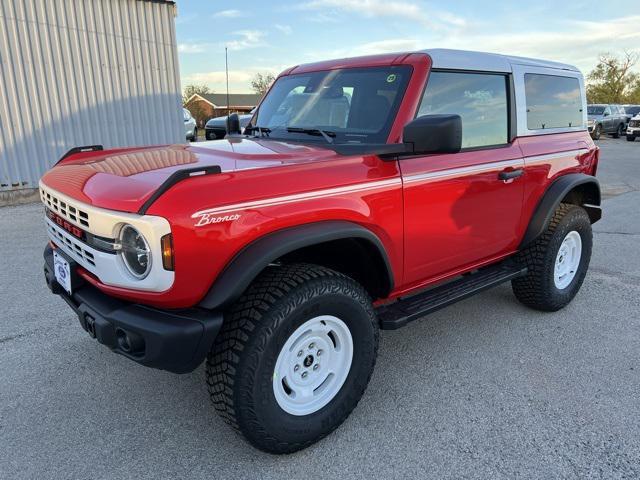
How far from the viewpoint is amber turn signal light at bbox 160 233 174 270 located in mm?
1938

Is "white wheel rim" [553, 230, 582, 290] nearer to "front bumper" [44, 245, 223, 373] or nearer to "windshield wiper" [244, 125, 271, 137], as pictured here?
"windshield wiper" [244, 125, 271, 137]

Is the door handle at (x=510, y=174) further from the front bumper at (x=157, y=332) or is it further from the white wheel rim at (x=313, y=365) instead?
the front bumper at (x=157, y=332)

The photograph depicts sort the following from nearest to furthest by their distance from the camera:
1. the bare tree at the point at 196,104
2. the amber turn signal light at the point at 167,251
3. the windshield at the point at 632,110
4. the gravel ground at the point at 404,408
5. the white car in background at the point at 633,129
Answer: the amber turn signal light at the point at 167,251 < the gravel ground at the point at 404,408 < the white car in background at the point at 633,129 < the windshield at the point at 632,110 < the bare tree at the point at 196,104

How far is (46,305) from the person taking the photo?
13.5 feet

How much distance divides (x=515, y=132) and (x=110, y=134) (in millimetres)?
8133

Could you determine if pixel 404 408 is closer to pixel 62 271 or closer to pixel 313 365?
pixel 313 365

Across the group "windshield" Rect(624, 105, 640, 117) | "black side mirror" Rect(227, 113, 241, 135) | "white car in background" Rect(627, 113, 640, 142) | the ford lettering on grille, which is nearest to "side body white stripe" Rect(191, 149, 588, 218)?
the ford lettering on grille

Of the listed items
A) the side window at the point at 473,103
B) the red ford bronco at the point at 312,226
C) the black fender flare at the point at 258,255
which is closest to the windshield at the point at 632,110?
the red ford bronco at the point at 312,226

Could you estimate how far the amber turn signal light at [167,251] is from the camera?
6.36 feet

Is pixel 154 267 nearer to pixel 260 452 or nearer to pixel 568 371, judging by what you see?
pixel 260 452

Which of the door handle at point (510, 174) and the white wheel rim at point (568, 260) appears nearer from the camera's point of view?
the door handle at point (510, 174)

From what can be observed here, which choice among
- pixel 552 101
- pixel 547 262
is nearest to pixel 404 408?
pixel 547 262

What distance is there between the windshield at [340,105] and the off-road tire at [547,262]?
1783 mm

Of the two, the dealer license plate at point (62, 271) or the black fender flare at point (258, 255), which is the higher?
the black fender flare at point (258, 255)
